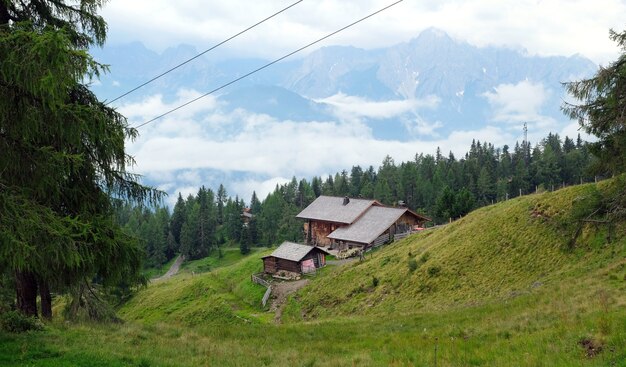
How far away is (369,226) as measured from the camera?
216 feet

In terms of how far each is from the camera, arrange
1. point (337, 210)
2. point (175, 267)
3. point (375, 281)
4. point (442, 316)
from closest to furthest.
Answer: point (442, 316)
point (375, 281)
point (337, 210)
point (175, 267)

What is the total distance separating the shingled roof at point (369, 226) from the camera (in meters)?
63.6

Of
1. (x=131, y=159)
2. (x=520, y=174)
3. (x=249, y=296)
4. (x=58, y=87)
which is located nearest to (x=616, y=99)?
(x=131, y=159)

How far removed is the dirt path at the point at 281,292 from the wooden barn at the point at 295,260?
11.6 ft

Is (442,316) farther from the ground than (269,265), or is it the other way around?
(269,265)

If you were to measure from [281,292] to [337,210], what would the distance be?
2518cm

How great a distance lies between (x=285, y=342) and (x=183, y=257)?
365 ft

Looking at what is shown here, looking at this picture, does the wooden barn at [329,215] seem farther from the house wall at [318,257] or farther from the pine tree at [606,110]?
the pine tree at [606,110]

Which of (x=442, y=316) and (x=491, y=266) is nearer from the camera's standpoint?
(x=442, y=316)

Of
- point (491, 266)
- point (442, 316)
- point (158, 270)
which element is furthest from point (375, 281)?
point (158, 270)

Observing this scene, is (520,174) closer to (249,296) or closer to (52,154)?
(249,296)

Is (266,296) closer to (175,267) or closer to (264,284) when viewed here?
(264,284)

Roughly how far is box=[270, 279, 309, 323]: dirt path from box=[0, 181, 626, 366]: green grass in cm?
121

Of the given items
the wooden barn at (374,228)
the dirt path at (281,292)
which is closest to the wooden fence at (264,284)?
the dirt path at (281,292)
